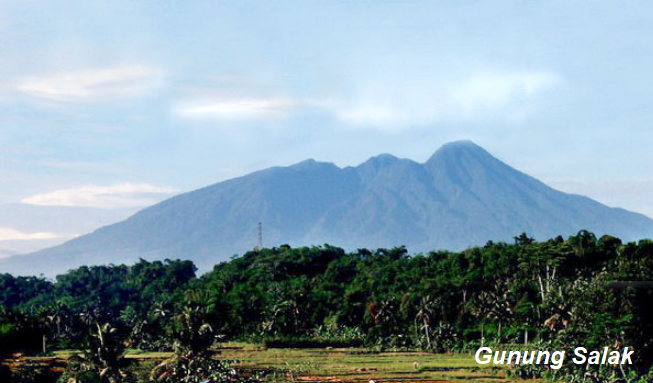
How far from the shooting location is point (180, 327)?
61406 millimetres

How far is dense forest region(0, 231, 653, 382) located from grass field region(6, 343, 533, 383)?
4497 millimetres

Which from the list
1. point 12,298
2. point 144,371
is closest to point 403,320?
point 144,371

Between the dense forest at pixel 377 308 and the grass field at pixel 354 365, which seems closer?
the dense forest at pixel 377 308

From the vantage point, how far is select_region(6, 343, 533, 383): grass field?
238ft

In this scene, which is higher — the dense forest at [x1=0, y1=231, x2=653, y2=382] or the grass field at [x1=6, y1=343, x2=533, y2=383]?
the dense forest at [x1=0, y1=231, x2=653, y2=382]

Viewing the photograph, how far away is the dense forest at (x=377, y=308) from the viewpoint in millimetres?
64312

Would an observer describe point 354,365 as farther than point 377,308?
No

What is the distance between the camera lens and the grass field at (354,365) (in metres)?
72.5

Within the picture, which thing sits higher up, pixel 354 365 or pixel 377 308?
pixel 377 308

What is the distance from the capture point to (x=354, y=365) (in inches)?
3300

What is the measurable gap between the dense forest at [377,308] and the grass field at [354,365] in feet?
14.8

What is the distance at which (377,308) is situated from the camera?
117 meters

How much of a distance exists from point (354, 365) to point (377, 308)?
33861mm

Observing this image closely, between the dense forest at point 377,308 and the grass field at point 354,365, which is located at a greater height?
the dense forest at point 377,308
